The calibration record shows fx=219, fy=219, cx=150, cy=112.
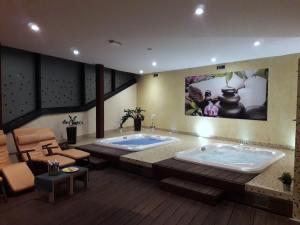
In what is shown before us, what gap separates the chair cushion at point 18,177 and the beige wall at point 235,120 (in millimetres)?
5136

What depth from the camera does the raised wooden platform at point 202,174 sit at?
11.0 feet

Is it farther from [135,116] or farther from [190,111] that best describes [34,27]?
[135,116]

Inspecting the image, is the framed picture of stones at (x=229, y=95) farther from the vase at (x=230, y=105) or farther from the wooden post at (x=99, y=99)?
the wooden post at (x=99, y=99)

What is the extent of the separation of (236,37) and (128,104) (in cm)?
550

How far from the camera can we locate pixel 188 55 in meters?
5.34

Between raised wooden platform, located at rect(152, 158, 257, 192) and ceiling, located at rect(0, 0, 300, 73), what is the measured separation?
2.34 meters

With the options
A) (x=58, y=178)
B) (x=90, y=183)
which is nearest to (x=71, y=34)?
(x=58, y=178)

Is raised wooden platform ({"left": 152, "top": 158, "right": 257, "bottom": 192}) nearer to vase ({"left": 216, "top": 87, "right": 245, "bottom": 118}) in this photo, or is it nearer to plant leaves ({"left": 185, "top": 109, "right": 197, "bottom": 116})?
vase ({"left": 216, "top": 87, "right": 245, "bottom": 118})

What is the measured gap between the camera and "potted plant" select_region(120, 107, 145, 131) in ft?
27.0

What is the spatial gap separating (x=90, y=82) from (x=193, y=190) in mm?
5304

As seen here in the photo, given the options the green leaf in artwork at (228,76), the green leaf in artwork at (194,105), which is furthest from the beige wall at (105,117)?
the green leaf in artwork at (228,76)

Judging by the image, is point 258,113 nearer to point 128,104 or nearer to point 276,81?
point 276,81

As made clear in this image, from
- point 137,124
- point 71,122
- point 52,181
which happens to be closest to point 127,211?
point 52,181

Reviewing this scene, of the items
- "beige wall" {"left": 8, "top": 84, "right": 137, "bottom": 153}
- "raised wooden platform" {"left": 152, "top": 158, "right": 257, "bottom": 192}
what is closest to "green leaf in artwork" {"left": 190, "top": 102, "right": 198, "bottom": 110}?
"beige wall" {"left": 8, "top": 84, "right": 137, "bottom": 153}
